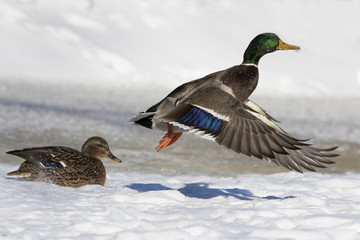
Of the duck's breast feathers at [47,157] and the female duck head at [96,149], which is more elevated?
the female duck head at [96,149]

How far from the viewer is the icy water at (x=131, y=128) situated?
23.5 ft

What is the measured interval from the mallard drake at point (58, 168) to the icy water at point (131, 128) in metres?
1.22

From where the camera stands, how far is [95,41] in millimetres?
18656

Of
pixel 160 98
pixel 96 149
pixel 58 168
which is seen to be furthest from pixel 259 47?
pixel 160 98

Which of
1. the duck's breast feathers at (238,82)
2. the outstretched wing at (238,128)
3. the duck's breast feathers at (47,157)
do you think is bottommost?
the duck's breast feathers at (47,157)

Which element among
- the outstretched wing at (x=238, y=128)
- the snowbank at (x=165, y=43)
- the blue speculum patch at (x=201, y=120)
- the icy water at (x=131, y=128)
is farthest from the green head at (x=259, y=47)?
the snowbank at (x=165, y=43)

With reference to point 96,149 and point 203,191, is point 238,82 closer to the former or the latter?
point 203,191

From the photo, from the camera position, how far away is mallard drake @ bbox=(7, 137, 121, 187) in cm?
489

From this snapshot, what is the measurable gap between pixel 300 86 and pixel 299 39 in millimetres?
4176

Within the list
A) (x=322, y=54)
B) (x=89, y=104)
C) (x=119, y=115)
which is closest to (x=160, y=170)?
(x=119, y=115)

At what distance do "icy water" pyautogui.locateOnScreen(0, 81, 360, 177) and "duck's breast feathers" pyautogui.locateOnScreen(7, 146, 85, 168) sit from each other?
1257mm

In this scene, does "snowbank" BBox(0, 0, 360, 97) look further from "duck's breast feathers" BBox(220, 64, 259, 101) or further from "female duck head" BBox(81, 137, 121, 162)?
"duck's breast feathers" BBox(220, 64, 259, 101)

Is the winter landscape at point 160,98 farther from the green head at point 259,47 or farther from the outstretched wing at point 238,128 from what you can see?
the green head at point 259,47

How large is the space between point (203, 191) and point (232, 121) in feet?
3.52
